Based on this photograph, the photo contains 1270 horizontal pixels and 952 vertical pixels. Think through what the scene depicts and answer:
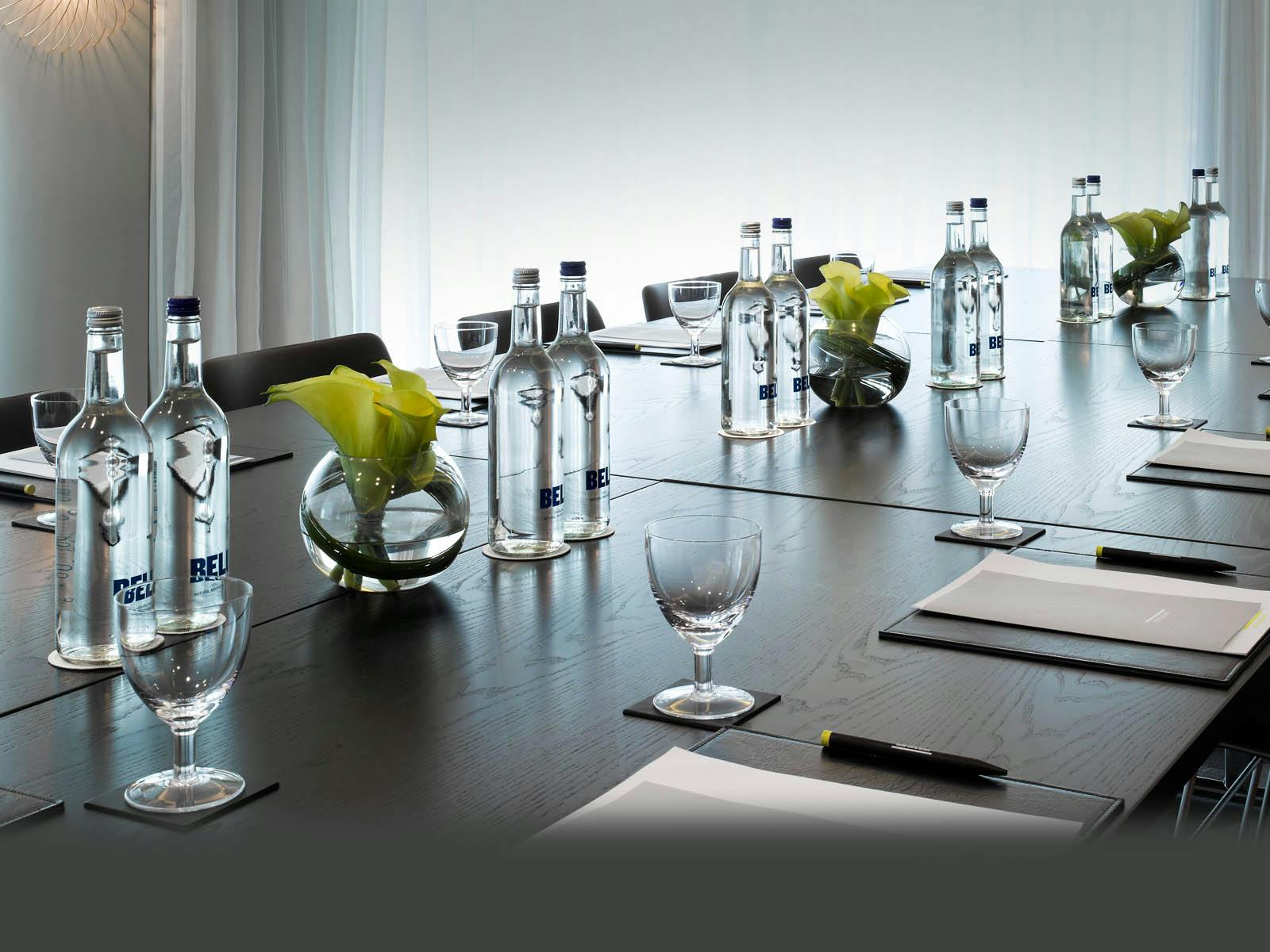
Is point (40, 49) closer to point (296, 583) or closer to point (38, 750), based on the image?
point (296, 583)

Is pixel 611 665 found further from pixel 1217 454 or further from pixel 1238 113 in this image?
pixel 1238 113

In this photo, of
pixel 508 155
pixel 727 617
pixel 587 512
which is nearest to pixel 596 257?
pixel 508 155

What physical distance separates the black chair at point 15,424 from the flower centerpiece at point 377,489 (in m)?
1.20

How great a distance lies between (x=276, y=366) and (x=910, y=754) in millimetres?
2214

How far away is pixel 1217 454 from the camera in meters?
2.15

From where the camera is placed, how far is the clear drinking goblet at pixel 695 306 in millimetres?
3023

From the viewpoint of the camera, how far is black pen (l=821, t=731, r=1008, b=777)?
1.05 meters

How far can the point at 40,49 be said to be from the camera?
15.1 feet

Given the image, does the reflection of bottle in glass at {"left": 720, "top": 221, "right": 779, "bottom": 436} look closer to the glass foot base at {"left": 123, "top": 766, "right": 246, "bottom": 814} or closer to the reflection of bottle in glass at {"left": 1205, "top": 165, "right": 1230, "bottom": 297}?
the glass foot base at {"left": 123, "top": 766, "right": 246, "bottom": 814}

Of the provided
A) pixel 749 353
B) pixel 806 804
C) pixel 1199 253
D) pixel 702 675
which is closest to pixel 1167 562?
pixel 702 675

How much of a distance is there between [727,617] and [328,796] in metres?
0.33

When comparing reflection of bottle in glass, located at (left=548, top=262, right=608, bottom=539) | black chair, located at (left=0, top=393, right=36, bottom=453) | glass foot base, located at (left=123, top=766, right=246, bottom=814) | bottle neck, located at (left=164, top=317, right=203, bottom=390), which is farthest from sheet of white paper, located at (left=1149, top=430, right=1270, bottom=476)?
black chair, located at (left=0, top=393, right=36, bottom=453)

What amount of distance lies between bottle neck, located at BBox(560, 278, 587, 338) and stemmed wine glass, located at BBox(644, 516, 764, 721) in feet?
1.76

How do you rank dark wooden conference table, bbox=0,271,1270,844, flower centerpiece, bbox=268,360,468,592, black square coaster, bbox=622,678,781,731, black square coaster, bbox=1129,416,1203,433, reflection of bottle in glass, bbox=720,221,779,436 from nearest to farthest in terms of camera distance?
dark wooden conference table, bbox=0,271,1270,844 < black square coaster, bbox=622,678,781,731 < flower centerpiece, bbox=268,360,468,592 < reflection of bottle in glass, bbox=720,221,779,436 < black square coaster, bbox=1129,416,1203,433
